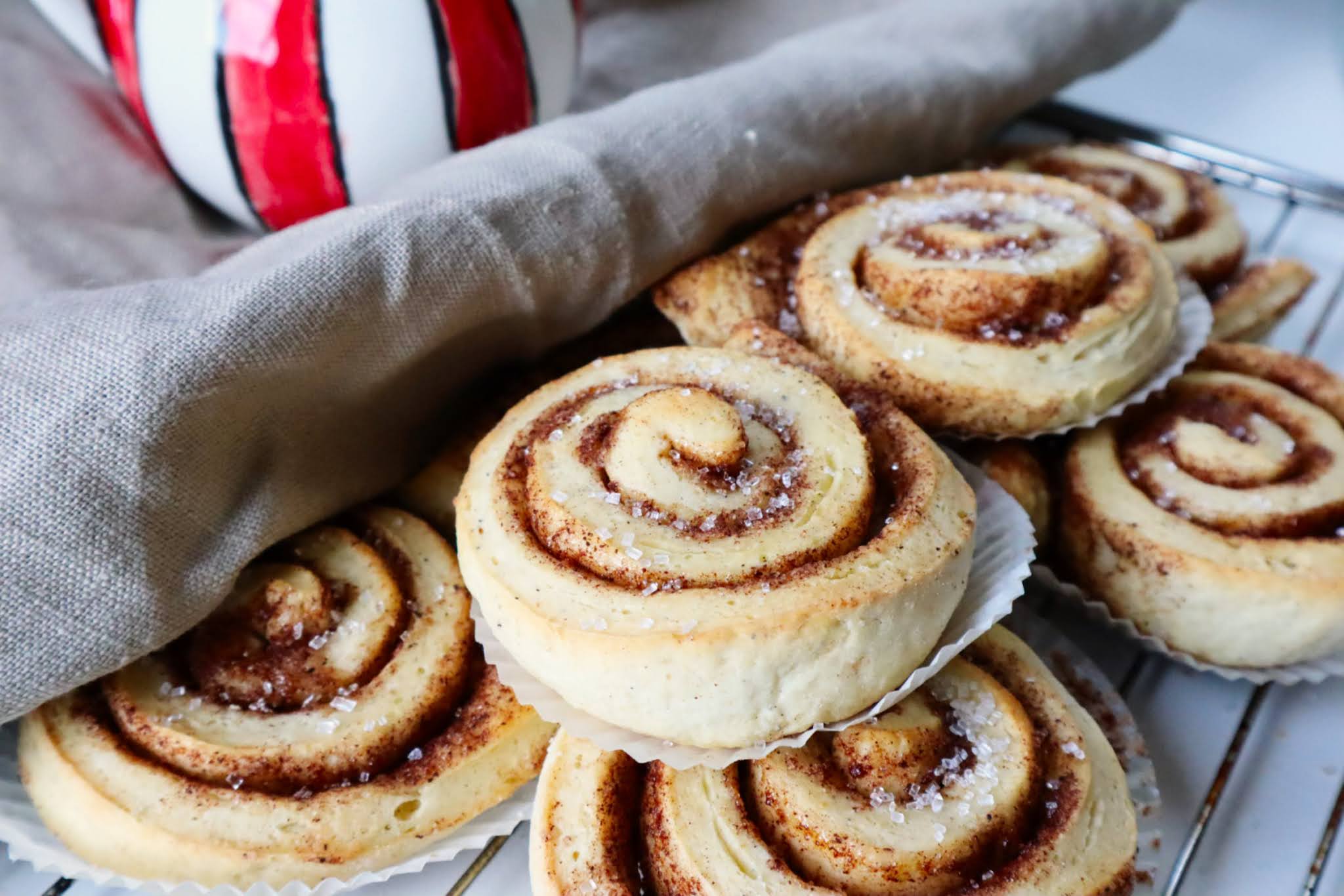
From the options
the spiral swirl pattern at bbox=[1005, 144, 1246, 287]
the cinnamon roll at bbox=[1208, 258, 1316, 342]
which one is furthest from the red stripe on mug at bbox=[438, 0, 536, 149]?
the cinnamon roll at bbox=[1208, 258, 1316, 342]

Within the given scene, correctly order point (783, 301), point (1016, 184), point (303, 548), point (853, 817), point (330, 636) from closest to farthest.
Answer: point (853, 817)
point (330, 636)
point (303, 548)
point (783, 301)
point (1016, 184)

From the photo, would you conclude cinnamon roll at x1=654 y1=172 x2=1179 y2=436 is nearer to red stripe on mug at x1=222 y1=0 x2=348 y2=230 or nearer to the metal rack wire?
red stripe on mug at x1=222 y1=0 x2=348 y2=230

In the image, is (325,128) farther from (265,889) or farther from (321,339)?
(265,889)

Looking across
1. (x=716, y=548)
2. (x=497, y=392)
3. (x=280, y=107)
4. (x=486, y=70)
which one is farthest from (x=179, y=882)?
(x=486, y=70)

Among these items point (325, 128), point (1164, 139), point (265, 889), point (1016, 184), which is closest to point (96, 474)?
point (265, 889)

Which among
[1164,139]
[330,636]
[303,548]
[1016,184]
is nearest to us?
[330,636]

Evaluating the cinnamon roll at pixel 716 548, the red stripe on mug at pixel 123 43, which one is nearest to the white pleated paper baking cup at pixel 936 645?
the cinnamon roll at pixel 716 548

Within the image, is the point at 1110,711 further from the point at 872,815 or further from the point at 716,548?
the point at 716,548
